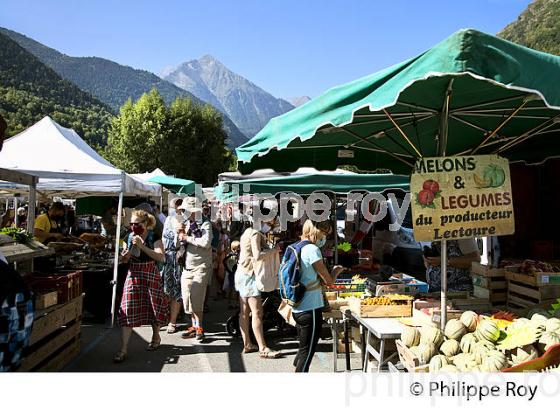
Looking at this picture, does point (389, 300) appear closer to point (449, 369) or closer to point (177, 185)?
point (449, 369)

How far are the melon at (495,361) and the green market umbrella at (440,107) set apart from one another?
656 millimetres

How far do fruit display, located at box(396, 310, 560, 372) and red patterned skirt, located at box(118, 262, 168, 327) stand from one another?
356 centimetres

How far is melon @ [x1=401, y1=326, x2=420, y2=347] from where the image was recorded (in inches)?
137

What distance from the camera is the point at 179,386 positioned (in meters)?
2.70

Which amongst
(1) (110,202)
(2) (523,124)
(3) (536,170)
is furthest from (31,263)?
(1) (110,202)

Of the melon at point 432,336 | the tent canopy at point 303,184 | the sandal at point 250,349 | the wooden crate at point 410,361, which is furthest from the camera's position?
the tent canopy at point 303,184

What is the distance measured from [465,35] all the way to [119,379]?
271cm

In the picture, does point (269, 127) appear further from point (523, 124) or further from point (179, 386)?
point (523, 124)

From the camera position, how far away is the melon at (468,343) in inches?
129

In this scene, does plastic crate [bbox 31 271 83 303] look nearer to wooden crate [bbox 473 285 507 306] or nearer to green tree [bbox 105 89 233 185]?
wooden crate [bbox 473 285 507 306]

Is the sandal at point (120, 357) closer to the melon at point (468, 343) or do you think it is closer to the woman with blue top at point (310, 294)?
the woman with blue top at point (310, 294)

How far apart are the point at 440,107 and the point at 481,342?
1851 millimetres

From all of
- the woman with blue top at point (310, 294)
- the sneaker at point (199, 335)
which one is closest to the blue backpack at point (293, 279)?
the woman with blue top at point (310, 294)

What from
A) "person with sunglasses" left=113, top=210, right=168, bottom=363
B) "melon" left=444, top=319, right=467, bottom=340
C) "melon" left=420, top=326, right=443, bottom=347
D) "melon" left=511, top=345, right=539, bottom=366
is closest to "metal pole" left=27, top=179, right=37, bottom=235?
"person with sunglasses" left=113, top=210, right=168, bottom=363
